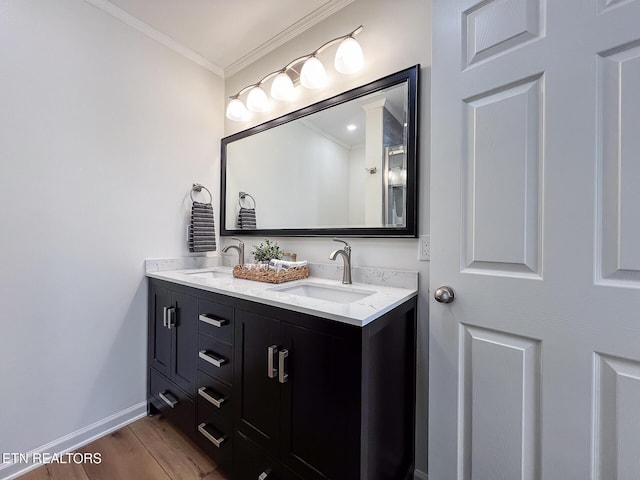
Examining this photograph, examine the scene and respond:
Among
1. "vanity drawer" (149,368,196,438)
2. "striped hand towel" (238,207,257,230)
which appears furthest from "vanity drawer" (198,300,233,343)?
"striped hand towel" (238,207,257,230)

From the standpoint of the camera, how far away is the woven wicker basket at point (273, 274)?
150cm

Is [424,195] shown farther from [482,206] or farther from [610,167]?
[610,167]

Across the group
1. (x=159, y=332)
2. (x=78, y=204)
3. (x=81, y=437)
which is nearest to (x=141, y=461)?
(x=81, y=437)

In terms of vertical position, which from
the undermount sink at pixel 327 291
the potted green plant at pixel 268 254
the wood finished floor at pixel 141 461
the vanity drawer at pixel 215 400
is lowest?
the wood finished floor at pixel 141 461

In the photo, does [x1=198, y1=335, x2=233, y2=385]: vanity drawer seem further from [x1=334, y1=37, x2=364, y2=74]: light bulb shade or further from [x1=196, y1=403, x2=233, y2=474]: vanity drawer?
[x1=334, y1=37, x2=364, y2=74]: light bulb shade

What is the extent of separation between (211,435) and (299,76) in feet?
6.58

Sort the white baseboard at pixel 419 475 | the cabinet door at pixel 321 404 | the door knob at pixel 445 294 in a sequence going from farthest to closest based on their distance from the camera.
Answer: the white baseboard at pixel 419 475 < the door knob at pixel 445 294 < the cabinet door at pixel 321 404

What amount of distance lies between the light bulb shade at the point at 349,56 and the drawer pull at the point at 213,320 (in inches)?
54.6

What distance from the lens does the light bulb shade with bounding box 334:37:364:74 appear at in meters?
1.41

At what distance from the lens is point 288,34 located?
1.77m

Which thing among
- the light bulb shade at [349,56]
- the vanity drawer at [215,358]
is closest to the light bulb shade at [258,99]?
the light bulb shade at [349,56]

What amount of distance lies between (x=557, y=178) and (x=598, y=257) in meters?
0.24

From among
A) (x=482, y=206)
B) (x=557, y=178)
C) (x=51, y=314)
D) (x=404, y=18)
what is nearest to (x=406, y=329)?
(x=482, y=206)

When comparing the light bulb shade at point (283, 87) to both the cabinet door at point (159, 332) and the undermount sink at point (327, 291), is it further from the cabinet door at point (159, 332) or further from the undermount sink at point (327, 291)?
the cabinet door at point (159, 332)
